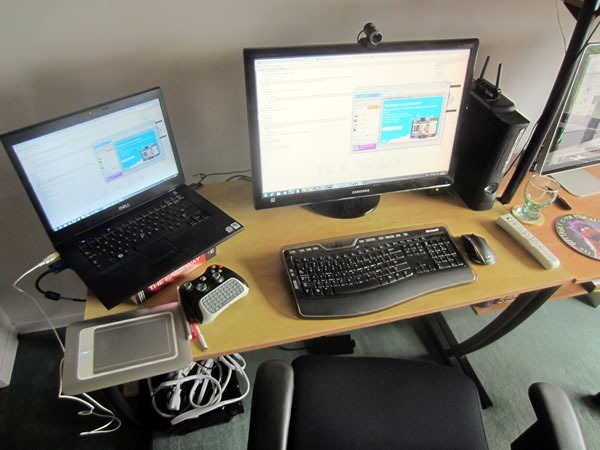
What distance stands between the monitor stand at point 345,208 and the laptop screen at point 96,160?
1.42 feet

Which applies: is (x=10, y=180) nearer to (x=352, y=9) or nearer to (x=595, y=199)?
(x=352, y=9)

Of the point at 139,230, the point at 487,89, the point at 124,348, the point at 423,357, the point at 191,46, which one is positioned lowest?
the point at 423,357

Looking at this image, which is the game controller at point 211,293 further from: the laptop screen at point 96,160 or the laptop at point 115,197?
the laptop screen at point 96,160

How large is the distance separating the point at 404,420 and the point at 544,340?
1.04m

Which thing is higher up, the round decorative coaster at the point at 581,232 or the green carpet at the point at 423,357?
the round decorative coaster at the point at 581,232

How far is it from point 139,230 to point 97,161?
18cm

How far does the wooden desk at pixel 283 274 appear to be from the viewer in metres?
0.87

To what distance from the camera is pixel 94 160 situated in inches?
36.4

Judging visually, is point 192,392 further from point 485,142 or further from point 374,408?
point 485,142

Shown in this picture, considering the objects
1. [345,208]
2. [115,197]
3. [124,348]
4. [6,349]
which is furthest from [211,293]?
[6,349]

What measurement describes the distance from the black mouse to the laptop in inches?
23.2

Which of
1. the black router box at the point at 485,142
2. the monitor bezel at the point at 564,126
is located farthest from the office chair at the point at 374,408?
the monitor bezel at the point at 564,126

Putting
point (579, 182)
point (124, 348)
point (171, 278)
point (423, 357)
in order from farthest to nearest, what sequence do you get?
1. point (423, 357)
2. point (579, 182)
3. point (171, 278)
4. point (124, 348)

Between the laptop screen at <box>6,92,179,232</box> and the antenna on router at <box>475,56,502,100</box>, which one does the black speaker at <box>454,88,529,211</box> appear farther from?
the laptop screen at <box>6,92,179,232</box>
